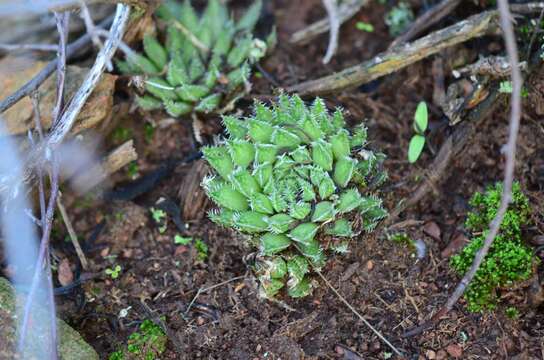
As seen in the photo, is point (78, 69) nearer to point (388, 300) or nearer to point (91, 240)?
point (91, 240)

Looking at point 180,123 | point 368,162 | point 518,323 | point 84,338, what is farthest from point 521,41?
point 84,338

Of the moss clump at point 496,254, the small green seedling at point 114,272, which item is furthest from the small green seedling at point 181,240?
the moss clump at point 496,254

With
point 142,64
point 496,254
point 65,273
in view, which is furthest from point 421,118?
point 65,273

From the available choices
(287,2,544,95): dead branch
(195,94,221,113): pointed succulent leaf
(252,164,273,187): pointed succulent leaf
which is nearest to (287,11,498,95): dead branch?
(287,2,544,95): dead branch

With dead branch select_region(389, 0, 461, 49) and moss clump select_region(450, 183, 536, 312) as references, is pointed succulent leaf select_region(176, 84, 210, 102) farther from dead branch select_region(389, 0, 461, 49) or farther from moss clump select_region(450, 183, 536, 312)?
moss clump select_region(450, 183, 536, 312)

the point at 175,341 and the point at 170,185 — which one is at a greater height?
the point at 170,185

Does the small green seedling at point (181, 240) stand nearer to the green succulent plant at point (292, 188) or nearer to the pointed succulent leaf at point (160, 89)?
the green succulent plant at point (292, 188)
